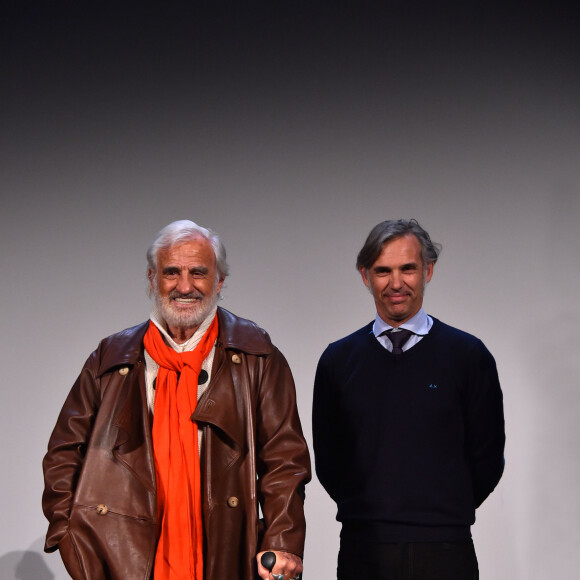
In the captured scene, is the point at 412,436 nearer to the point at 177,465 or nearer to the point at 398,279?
the point at 398,279

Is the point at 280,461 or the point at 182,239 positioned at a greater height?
the point at 182,239

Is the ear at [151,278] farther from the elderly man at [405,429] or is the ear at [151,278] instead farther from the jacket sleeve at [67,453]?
the elderly man at [405,429]

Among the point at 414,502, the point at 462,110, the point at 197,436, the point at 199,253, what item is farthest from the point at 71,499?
the point at 462,110

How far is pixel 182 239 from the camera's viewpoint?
9.52 ft

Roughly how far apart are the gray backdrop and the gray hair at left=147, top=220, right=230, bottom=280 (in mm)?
1408

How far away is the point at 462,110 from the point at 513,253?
2.48 feet

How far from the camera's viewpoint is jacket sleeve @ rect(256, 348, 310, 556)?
2676 millimetres

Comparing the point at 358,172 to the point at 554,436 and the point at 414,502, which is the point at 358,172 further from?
the point at 414,502

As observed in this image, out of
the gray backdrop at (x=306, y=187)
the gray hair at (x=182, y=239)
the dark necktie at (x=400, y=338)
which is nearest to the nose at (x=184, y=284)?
the gray hair at (x=182, y=239)

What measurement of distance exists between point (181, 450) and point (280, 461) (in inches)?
12.3

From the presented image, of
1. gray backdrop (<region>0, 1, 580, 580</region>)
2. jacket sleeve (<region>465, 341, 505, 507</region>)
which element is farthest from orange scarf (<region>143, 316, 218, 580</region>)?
gray backdrop (<region>0, 1, 580, 580</region>)

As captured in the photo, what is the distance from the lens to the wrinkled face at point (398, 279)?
307cm

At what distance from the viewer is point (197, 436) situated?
2740mm


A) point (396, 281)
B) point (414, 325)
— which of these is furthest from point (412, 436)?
point (396, 281)
